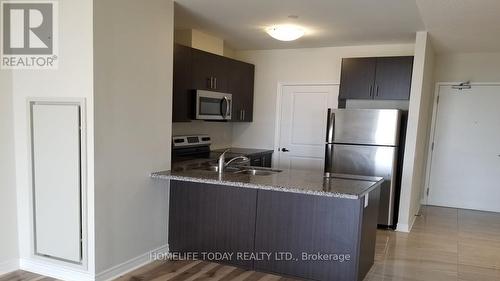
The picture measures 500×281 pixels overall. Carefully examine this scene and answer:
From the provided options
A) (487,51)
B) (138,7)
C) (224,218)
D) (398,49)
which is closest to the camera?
(138,7)

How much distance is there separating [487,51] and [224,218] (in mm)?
4455

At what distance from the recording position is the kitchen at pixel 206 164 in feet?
8.91

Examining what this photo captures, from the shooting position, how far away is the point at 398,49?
4.75 m

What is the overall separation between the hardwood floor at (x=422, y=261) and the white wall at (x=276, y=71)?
2.21m

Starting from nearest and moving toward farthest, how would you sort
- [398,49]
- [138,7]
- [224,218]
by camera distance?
1. [138,7]
2. [224,218]
3. [398,49]

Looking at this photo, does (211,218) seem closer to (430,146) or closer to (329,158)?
(329,158)

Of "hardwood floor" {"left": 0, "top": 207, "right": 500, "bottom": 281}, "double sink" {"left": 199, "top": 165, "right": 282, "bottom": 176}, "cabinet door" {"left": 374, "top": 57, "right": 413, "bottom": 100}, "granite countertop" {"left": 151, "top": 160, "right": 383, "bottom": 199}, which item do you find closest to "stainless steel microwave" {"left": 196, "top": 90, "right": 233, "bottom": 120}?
"double sink" {"left": 199, "top": 165, "right": 282, "bottom": 176}

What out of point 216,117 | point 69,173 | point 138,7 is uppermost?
point 138,7

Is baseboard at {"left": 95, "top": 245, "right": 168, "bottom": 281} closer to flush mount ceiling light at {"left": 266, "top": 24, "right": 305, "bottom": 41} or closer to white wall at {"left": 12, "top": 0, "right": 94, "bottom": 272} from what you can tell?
white wall at {"left": 12, "top": 0, "right": 94, "bottom": 272}

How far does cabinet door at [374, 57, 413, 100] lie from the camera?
4441 mm

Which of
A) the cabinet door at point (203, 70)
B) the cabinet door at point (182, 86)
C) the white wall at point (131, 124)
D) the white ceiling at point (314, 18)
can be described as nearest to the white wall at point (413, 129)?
the white ceiling at point (314, 18)

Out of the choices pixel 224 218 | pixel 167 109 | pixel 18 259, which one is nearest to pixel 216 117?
pixel 167 109

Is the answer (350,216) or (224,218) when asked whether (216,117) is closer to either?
(224,218)

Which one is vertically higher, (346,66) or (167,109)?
(346,66)
